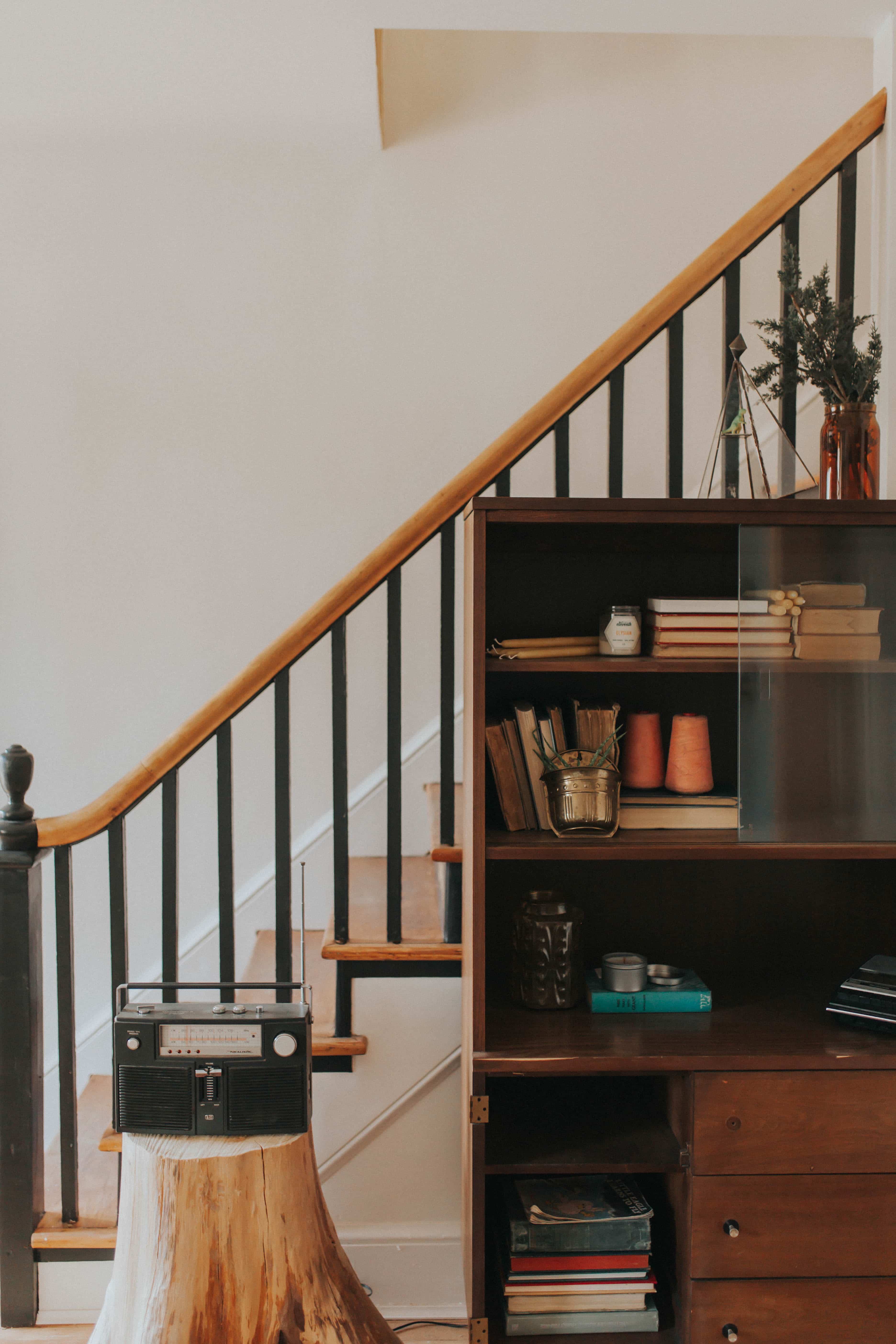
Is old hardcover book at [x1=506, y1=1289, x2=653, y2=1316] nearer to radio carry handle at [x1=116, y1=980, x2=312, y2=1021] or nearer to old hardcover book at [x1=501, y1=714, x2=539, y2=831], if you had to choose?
radio carry handle at [x1=116, y1=980, x2=312, y2=1021]

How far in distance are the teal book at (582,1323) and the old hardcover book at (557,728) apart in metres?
0.99

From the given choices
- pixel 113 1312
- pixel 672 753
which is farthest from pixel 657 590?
pixel 113 1312

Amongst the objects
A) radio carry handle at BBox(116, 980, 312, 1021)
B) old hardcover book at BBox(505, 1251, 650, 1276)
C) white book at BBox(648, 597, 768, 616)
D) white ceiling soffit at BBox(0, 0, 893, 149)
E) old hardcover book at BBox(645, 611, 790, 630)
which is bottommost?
old hardcover book at BBox(505, 1251, 650, 1276)

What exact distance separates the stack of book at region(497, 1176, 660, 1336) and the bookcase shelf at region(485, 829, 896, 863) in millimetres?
654

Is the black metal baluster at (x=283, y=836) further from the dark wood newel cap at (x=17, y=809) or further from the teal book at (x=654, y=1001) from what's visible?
the teal book at (x=654, y=1001)

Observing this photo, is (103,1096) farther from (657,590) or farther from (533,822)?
(657,590)

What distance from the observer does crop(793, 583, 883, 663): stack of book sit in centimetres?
167

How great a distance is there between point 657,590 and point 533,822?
1.81 ft

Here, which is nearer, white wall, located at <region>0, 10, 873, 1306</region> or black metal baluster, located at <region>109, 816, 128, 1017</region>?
black metal baluster, located at <region>109, 816, 128, 1017</region>

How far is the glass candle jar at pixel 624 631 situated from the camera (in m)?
1.72

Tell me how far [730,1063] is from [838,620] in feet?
2.54

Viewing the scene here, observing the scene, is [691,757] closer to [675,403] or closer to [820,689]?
[820,689]

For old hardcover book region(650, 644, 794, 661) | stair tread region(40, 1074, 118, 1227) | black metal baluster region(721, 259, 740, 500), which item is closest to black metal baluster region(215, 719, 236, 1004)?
stair tread region(40, 1074, 118, 1227)

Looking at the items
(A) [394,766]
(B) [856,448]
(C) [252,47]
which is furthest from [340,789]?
(C) [252,47]
